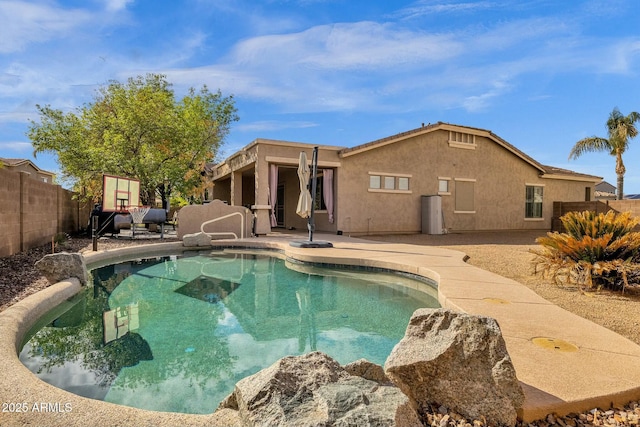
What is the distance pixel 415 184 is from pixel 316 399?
1433cm

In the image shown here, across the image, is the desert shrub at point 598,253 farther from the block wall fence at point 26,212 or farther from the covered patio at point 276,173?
the block wall fence at point 26,212

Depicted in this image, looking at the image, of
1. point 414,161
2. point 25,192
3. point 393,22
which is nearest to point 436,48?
point 393,22

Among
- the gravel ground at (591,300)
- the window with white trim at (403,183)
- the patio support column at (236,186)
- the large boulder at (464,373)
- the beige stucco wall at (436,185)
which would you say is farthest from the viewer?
the patio support column at (236,186)

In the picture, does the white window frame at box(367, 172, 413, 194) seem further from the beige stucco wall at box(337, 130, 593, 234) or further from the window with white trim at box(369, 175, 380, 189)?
the beige stucco wall at box(337, 130, 593, 234)

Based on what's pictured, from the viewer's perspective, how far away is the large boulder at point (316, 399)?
4.91ft

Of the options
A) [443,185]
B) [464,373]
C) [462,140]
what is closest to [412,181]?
[443,185]

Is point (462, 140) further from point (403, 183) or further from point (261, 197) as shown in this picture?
point (261, 197)

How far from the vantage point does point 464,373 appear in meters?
2.03

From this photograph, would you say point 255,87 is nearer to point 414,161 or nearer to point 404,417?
point 414,161

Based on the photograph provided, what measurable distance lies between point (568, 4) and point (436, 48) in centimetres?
357

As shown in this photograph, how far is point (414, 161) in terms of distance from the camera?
49.6 ft

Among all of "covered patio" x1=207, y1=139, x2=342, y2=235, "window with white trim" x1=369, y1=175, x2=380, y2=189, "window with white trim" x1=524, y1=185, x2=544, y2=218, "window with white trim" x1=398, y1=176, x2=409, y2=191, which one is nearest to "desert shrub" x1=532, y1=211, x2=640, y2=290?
"covered patio" x1=207, y1=139, x2=342, y2=235

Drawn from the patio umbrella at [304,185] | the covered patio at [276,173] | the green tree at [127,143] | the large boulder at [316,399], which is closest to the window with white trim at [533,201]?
the covered patio at [276,173]

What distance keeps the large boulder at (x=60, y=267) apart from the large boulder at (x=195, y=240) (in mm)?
4641
